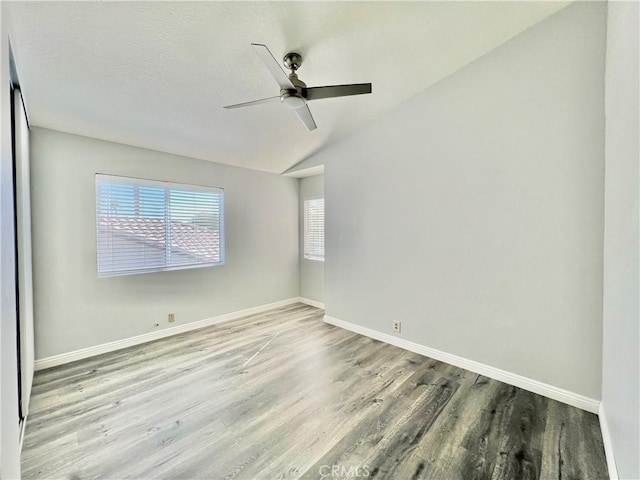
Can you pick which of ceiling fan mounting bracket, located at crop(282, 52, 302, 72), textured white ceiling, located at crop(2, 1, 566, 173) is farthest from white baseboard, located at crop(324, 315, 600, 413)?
ceiling fan mounting bracket, located at crop(282, 52, 302, 72)

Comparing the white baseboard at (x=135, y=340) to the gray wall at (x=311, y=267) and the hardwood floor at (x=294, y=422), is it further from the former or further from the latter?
the gray wall at (x=311, y=267)

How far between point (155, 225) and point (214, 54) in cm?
212

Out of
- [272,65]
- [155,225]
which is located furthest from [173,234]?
[272,65]

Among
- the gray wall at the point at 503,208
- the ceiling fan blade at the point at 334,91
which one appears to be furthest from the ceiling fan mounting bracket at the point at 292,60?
the gray wall at the point at 503,208

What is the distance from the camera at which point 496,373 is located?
2389 millimetres

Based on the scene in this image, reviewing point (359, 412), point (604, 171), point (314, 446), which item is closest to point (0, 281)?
point (314, 446)

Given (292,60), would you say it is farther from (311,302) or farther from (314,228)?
(311,302)

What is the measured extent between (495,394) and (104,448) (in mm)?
2776

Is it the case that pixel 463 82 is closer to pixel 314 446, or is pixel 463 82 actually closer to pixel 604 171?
pixel 604 171

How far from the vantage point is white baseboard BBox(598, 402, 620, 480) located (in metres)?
1.40

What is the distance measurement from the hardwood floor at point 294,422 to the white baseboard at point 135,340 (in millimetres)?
109

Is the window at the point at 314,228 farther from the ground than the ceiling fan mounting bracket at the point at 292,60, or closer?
closer

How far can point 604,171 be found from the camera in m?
1.87

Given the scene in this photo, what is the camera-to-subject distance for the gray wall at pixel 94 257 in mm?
2539
